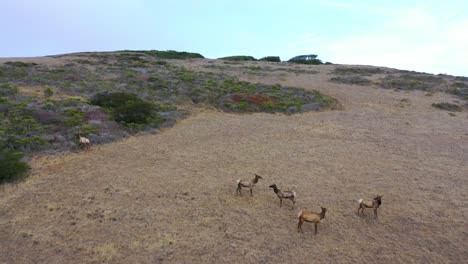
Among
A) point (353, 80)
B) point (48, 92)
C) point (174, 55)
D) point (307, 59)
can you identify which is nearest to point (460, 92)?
point (353, 80)

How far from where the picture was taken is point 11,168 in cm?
1742

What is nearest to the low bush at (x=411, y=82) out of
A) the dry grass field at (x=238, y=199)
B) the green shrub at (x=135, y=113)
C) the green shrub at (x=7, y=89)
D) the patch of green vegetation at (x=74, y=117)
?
the dry grass field at (x=238, y=199)

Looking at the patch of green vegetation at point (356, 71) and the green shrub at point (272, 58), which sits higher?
the green shrub at point (272, 58)

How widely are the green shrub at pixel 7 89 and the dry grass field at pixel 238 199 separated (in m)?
14.3

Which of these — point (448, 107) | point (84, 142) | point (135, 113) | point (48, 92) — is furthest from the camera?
point (448, 107)

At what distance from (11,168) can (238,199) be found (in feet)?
36.4

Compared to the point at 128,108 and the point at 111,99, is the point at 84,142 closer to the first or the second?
the point at 128,108

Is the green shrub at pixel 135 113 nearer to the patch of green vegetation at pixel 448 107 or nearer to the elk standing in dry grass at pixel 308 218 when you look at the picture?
the elk standing in dry grass at pixel 308 218

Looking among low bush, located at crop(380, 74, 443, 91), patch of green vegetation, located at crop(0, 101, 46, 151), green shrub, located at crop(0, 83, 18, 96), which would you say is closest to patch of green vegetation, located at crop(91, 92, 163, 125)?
patch of green vegetation, located at crop(0, 101, 46, 151)

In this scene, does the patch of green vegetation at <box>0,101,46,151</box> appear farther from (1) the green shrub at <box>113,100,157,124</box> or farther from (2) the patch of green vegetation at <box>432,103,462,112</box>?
(2) the patch of green vegetation at <box>432,103,462,112</box>

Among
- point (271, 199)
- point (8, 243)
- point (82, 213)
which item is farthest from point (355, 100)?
point (8, 243)

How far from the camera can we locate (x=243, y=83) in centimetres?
4478

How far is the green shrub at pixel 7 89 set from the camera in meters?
30.4

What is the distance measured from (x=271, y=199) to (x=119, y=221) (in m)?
6.58
